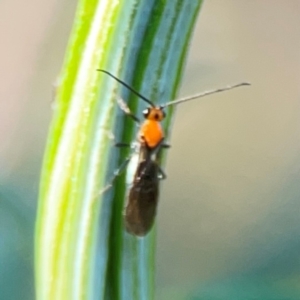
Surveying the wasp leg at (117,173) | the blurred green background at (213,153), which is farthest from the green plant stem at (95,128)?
the blurred green background at (213,153)

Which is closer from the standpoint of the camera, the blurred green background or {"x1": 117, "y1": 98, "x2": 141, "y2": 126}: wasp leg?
{"x1": 117, "y1": 98, "x2": 141, "y2": 126}: wasp leg

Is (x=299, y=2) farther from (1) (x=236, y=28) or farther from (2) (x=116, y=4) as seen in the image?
(2) (x=116, y=4)

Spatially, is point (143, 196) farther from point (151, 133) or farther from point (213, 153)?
point (213, 153)

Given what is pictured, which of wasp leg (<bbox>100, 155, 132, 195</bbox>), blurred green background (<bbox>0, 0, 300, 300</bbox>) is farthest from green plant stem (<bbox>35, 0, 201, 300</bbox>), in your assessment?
blurred green background (<bbox>0, 0, 300, 300</bbox>)

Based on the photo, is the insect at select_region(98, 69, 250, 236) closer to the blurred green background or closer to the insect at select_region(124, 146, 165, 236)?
the insect at select_region(124, 146, 165, 236)

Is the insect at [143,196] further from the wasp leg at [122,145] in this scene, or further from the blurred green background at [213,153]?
the blurred green background at [213,153]
